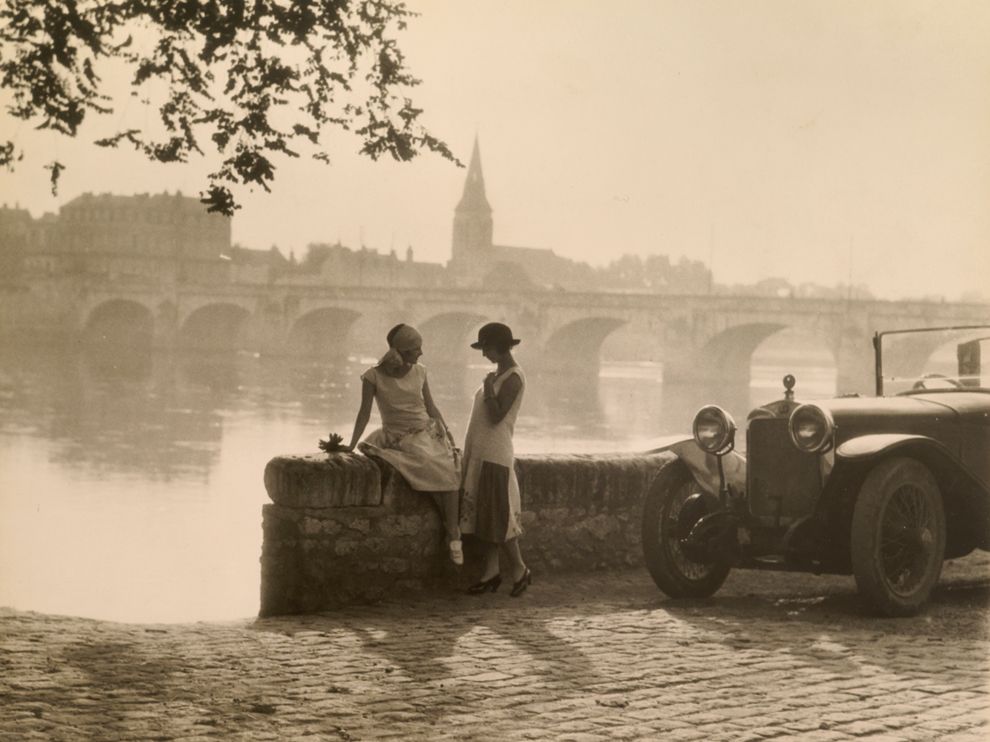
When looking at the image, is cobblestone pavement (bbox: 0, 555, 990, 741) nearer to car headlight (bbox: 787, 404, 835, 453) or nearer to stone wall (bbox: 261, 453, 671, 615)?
stone wall (bbox: 261, 453, 671, 615)

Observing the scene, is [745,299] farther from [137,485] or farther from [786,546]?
[786,546]

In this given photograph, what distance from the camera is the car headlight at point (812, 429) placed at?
5.65 meters

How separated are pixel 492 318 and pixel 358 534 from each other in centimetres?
5230

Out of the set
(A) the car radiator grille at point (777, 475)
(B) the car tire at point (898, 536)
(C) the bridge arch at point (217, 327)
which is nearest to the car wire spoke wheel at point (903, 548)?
(B) the car tire at point (898, 536)

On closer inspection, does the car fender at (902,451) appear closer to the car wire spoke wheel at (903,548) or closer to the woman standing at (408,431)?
the car wire spoke wheel at (903,548)

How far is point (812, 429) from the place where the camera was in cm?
568

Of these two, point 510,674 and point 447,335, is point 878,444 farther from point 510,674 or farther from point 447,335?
point 447,335

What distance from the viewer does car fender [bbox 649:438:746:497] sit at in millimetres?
6043

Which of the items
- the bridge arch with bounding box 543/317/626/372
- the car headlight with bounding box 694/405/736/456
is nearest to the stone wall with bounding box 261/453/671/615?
the car headlight with bounding box 694/405/736/456

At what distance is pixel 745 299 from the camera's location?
51.2m

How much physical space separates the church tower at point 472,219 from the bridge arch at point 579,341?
9748mm

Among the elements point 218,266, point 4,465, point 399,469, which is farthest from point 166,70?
point 218,266

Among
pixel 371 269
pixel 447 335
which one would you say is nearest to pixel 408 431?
pixel 447 335

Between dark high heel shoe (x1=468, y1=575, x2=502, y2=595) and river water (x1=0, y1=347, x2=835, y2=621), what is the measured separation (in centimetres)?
141
